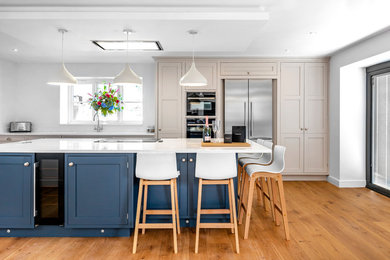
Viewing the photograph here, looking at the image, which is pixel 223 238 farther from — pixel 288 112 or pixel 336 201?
pixel 288 112

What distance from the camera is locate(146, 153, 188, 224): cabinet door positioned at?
298cm

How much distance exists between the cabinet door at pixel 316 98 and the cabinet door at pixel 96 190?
3872mm

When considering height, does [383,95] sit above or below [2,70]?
below

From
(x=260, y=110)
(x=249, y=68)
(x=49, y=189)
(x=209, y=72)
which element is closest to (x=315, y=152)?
(x=260, y=110)

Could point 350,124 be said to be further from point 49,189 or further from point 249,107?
point 49,189

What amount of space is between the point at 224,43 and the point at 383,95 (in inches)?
106

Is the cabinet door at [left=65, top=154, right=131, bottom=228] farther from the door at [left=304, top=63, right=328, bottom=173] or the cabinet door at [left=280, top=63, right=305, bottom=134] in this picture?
the door at [left=304, top=63, right=328, bottom=173]

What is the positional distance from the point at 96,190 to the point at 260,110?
3.44 meters

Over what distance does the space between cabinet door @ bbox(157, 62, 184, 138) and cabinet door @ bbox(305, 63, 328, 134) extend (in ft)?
7.82

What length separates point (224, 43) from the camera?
4.07 meters

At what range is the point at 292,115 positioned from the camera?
5.39 metres

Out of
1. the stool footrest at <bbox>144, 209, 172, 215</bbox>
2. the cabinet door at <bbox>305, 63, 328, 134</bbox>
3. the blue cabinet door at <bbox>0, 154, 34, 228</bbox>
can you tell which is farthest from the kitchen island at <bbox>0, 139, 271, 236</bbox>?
the cabinet door at <bbox>305, 63, 328, 134</bbox>

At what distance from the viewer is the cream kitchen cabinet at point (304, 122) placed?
5.38m

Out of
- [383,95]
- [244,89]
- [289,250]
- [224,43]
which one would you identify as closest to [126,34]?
[224,43]
